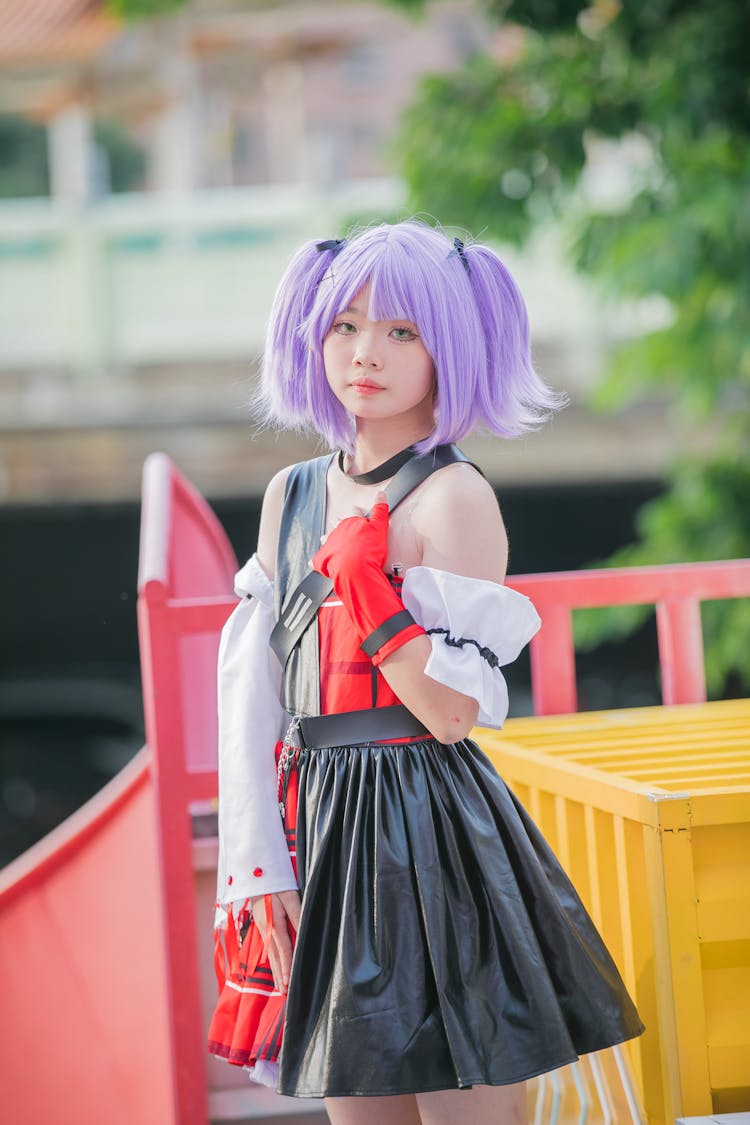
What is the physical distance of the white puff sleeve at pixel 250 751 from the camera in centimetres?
161

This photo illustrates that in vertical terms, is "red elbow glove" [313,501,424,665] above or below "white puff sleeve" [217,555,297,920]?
above

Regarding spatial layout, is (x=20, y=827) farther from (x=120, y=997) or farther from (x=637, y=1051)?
(x=637, y=1051)

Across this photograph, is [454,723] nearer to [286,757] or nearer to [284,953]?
[286,757]

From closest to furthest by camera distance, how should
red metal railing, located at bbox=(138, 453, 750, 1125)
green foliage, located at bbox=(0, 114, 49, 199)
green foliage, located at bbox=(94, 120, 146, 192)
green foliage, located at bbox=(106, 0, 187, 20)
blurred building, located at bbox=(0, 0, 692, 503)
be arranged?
red metal railing, located at bbox=(138, 453, 750, 1125) → green foliage, located at bbox=(106, 0, 187, 20) → blurred building, located at bbox=(0, 0, 692, 503) → green foliage, located at bbox=(0, 114, 49, 199) → green foliage, located at bbox=(94, 120, 146, 192)

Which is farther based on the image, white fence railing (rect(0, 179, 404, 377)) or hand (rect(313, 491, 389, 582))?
white fence railing (rect(0, 179, 404, 377))

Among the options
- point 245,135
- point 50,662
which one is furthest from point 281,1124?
point 245,135

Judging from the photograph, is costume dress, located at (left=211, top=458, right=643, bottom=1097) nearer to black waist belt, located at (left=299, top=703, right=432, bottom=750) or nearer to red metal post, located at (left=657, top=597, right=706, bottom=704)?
black waist belt, located at (left=299, top=703, right=432, bottom=750)

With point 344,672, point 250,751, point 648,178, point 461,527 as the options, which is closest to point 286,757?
point 250,751

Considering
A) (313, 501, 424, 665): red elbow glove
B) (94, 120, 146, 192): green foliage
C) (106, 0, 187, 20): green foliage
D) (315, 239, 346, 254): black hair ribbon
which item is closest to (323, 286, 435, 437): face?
(315, 239, 346, 254): black hair ribbon

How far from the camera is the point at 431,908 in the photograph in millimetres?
1505

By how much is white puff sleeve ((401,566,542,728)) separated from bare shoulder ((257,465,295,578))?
26 centimetres

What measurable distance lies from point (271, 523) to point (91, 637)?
7789 mm

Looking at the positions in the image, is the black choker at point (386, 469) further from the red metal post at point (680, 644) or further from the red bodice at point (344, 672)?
the red metal post at point (680, 644)

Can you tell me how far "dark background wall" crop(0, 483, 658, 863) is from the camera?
8.67 meters
